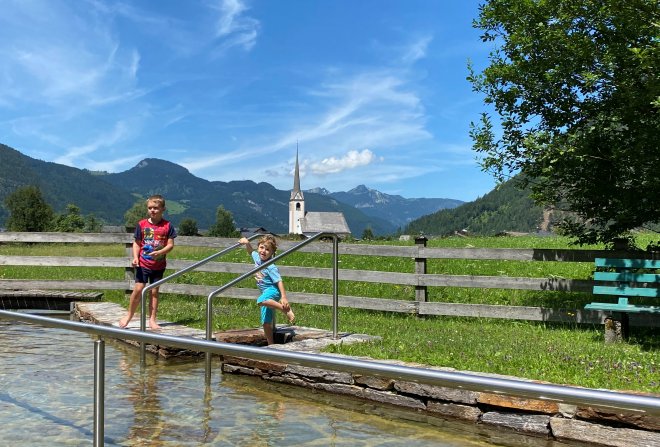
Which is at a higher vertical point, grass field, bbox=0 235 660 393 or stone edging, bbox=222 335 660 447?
grass field, bbox=0 235 660 393

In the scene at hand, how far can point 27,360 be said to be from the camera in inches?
240

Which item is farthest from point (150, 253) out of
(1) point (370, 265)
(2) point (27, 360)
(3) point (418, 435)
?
(1) point (370, 265)

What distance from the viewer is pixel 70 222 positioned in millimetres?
118125

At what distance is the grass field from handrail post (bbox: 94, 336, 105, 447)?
10.8ft

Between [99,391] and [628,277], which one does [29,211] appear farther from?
[99,391]

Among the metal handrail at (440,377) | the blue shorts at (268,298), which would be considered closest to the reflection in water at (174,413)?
the metal handrail at (440,377)

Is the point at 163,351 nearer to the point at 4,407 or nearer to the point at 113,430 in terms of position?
the point at 4,407

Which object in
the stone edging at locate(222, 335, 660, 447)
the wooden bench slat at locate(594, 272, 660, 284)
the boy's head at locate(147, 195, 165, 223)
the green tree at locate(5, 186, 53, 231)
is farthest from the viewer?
the green tree at locate(5, 186, 53, 231)

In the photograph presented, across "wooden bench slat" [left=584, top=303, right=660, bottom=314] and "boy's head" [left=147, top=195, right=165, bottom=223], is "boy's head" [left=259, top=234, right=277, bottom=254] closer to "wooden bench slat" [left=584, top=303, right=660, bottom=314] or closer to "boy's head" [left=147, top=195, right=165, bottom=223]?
"boy's head" [left=147, top=195, right=165, bottom=223]

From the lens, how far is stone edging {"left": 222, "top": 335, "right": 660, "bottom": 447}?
4227 mm

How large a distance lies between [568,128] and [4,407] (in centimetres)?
724

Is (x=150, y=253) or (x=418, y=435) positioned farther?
(x=150, y=253)

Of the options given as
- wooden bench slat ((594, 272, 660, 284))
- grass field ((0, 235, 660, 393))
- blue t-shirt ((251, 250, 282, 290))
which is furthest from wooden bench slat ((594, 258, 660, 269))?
blue t-shirt ((251, 250, 282, 290))

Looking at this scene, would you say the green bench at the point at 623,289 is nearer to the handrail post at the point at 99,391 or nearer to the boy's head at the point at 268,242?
the boy's head at the point at 268,242
